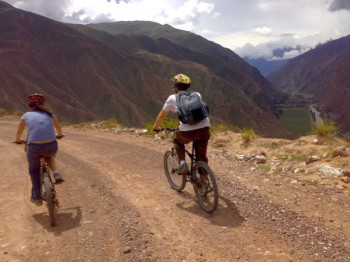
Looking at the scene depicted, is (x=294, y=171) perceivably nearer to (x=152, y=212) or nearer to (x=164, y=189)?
(x=164, y=189)

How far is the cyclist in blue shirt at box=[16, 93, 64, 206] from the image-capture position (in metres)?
6.48

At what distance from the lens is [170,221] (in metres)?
6.11

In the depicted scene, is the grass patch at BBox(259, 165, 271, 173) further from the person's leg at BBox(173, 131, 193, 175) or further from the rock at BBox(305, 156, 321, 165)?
the person's leg at BBox(173, 131, 193, 175)

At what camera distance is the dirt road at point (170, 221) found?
16.8 ft

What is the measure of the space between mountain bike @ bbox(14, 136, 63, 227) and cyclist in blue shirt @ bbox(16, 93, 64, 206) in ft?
0.27

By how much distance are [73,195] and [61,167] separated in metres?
2.56

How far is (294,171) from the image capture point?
27.9ft

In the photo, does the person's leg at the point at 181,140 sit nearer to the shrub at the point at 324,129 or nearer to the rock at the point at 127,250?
the rock at the point at 127,250

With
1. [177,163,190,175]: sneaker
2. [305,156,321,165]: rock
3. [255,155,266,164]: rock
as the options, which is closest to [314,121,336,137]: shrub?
[305,156,321,165]: rock

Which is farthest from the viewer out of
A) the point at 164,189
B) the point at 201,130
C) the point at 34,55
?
the point at 34,55

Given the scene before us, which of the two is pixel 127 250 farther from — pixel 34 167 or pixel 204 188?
pixel 34 167

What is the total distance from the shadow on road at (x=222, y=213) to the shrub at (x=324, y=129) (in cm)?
489

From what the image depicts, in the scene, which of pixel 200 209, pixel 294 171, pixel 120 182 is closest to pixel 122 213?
pixel 200 209

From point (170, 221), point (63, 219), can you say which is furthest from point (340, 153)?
point (63, 219)
